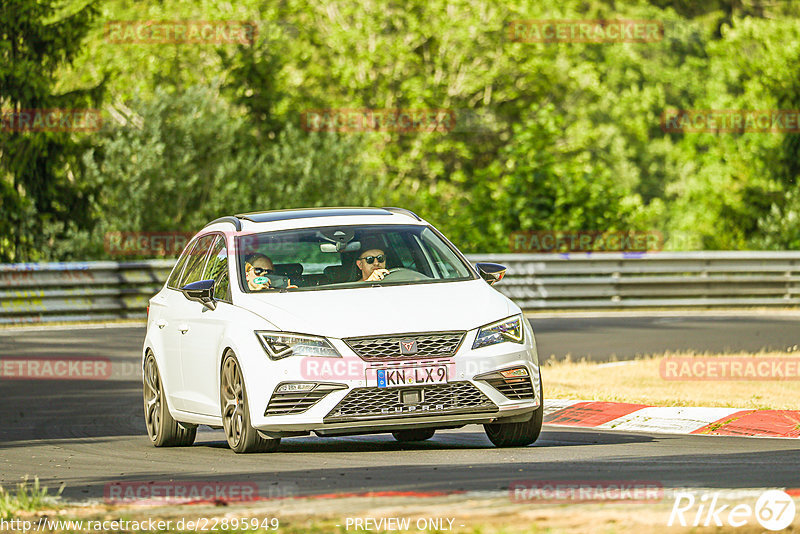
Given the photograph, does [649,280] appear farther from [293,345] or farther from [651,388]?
[293,345]

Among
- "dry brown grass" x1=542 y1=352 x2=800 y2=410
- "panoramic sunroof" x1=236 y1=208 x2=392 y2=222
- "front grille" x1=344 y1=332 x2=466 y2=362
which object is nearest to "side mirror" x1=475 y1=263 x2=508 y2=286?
"panoramic sunroof" x1=236 y1=208 x2=392 y2=222

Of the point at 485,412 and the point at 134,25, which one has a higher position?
the point at 134,25

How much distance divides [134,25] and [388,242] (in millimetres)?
33409

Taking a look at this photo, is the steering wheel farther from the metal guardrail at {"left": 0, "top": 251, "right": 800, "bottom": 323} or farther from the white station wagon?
the metal guardrail at {"left": 0, "top": 251, "right": 800, "bottom": 323}

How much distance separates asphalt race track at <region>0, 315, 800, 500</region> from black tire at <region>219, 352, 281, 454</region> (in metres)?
0.09

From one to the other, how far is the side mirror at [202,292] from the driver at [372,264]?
41.3 inches

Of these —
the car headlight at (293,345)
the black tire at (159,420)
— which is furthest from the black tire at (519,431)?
the black tire at (159,420)

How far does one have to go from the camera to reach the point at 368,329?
9250 mm

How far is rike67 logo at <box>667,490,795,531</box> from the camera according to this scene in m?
6.18

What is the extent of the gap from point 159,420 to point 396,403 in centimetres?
274

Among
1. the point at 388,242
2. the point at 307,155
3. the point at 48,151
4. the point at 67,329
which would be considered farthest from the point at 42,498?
the point at 307,155

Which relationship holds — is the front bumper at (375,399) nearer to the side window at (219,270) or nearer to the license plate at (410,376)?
the license plate at (410,376)

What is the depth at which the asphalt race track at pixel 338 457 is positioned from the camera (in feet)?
26.0

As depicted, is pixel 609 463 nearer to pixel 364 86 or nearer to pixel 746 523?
pixel 746 523
